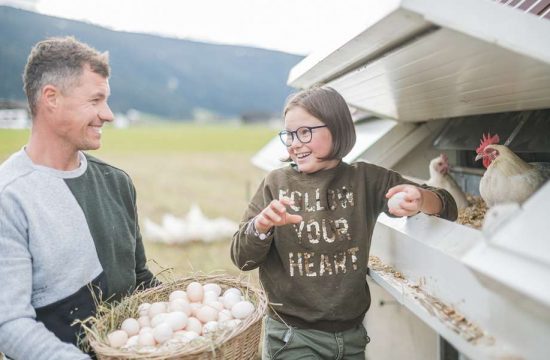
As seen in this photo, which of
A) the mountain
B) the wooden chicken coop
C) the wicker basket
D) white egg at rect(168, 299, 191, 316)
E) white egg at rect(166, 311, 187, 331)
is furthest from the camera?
the mountain

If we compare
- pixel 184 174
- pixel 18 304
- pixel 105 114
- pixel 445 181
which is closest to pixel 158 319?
pixel 18 304

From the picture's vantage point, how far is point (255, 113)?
45.0 metres

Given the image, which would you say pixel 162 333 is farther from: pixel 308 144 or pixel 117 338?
pixel 308 144

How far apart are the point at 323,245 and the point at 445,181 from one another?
33.5 inches

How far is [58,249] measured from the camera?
164 centimetres

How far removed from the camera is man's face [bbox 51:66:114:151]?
5.63ft

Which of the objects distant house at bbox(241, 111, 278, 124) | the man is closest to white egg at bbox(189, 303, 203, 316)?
the man

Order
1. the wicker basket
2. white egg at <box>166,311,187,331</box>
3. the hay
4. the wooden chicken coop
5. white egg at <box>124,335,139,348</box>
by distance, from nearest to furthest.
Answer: the wooden chicken coop → the wicker basket → white egg at <box>124,335,139,348</box> → white egg at <box>166,311,187,331</box> → the hay

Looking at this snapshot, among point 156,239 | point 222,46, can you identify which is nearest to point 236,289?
point 156,239

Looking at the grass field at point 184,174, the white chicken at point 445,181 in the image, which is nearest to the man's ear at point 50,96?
the grass field at point 184,174

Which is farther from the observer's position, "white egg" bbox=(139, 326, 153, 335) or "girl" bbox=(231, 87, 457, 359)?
"girl" bbox=(231, 87, 457, 359)

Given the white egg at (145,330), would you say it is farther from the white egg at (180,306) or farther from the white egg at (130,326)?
the white egg at (180,306)

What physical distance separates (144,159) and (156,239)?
40.3 feet

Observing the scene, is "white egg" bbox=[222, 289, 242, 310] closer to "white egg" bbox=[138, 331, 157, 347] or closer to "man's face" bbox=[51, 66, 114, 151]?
"white egg" bbox=[138, 331, 157, 347]
